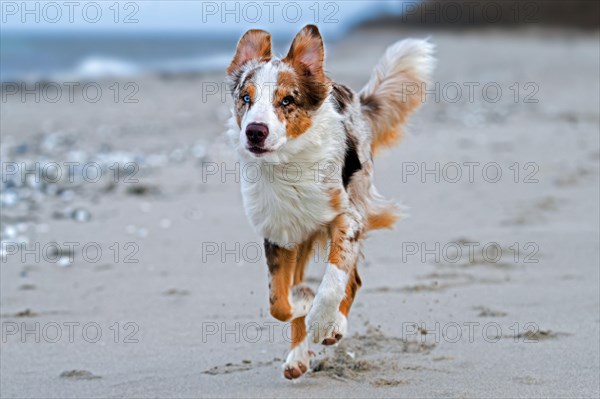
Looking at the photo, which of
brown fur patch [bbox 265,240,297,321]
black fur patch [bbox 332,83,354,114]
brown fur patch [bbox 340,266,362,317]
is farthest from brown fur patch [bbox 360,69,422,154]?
brown fur patch [bbox 265,240,297,321]

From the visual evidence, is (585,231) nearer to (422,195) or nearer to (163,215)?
(422,195)

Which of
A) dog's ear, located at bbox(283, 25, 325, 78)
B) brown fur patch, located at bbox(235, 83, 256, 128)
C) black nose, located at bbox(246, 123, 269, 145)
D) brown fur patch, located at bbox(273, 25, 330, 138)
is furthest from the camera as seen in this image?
dog's ear, located at bbox(283, 25, 325, 78)

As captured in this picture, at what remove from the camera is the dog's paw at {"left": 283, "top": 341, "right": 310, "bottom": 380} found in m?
5.00

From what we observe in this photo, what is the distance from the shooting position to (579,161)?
1171cm

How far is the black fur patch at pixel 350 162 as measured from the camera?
5.30m

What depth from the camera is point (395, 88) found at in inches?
254

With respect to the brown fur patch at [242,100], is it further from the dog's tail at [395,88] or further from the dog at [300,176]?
the dog's tail at [395,88]

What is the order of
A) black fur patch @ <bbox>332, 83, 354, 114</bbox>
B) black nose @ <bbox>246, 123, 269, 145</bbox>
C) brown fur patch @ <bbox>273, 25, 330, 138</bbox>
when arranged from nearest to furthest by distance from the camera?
black nose @ <bbox>246, 123, 269, 145</bbox> → brown fur patch @ <bbox>273, 25, 330, 138</bbox> → black fur patch @ <bbox>332, 83, 354, 114</bbox>

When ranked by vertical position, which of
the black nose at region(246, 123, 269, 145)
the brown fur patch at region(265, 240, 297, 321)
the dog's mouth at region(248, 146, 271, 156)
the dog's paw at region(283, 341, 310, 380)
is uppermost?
the black nose at region(246, 123, 269, 145)

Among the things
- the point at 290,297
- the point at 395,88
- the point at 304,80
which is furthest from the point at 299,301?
the point at 395,88

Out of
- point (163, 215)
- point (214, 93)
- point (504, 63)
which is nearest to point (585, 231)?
point (163, 215)

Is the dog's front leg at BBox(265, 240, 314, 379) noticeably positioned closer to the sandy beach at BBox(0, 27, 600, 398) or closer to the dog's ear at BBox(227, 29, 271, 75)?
the sandy beach at BBox(0, 27, 600, 398)

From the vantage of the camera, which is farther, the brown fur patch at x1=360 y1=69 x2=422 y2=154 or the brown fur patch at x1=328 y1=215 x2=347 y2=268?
the brown fur patch at x1=360 y1=69 x2=422 y2=154

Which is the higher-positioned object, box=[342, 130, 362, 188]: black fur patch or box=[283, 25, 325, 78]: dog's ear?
box=[283, 25, 325, 78]: dog's ear
